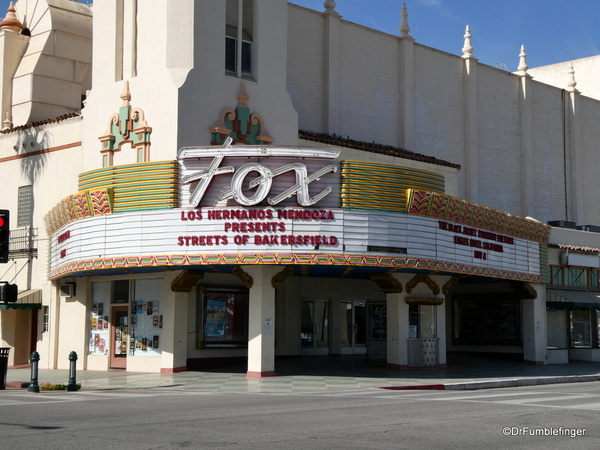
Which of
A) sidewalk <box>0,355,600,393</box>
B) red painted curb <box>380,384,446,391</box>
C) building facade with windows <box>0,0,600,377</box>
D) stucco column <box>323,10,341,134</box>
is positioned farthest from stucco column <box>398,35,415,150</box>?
red painted curb <box>380,384,446,391</box>

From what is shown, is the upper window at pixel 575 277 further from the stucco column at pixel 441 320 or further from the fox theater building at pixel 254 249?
the stucco column at pixel 441 320

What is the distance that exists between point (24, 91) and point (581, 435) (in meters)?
29.6

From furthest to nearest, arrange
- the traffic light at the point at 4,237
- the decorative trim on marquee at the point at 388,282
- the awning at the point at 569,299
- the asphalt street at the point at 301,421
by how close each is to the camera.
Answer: the awning at the point at 569,299, the decorative trim on marquee at the point at 388,282, the traffic light at the point at 4,237, the asphalt street at the point at 301,421

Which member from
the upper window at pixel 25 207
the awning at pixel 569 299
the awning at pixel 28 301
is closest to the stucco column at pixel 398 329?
the awning at pixel 569 299

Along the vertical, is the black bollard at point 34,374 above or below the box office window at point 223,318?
below

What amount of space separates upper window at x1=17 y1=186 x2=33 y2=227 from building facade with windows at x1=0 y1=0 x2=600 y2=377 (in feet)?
0.27

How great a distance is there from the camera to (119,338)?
28.7m

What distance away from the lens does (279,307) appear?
3244 cm

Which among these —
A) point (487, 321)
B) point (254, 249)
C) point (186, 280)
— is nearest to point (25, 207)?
point (186, 280)

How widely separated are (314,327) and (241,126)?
34.5ft

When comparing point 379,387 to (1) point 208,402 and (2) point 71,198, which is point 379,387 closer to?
(1) point 208,402

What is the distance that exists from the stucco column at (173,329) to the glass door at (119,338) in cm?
259

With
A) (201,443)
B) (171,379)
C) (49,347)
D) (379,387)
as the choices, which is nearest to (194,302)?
(171,379)

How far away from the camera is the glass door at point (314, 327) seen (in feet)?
111
